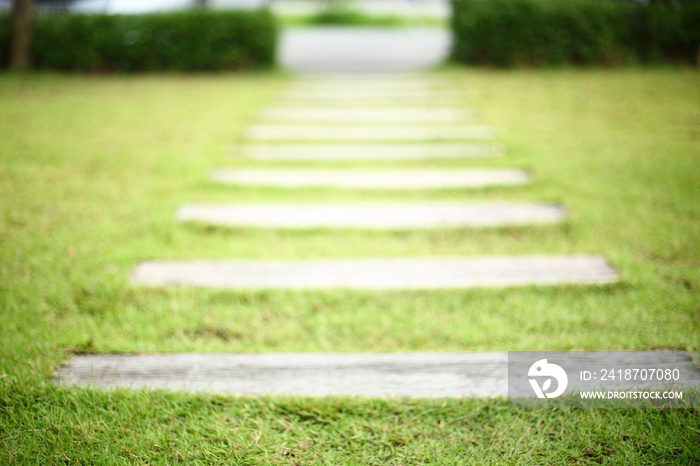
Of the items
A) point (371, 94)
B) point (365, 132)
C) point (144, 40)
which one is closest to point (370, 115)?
point (365, 132)

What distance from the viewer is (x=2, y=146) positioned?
4.77 meters

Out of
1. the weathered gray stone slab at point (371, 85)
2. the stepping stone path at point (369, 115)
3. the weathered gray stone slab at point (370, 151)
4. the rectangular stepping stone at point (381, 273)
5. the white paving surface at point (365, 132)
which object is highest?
the weathered gray stone slab at point (371, 85)

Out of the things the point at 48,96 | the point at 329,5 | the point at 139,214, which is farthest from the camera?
the point at 329,5

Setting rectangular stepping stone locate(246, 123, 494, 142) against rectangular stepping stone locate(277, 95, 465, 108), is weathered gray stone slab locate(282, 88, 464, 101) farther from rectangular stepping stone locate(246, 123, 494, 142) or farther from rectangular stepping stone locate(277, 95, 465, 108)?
rectangular stepping stone locate(246, 123, 494, 142)

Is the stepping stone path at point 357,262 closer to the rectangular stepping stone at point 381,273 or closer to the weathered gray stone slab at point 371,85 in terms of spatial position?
the rectangular stepping stone at point 381,273

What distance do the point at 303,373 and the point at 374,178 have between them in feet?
7.88

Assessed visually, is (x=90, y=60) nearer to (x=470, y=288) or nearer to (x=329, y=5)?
(x=470, y=288)

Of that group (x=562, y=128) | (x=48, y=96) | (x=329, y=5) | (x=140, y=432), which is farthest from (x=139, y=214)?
(x=329, y=5)

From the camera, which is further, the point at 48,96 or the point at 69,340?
the point at 48,96

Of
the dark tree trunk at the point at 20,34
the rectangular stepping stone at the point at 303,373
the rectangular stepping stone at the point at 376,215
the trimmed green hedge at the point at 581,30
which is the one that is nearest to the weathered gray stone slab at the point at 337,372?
the rectangular stepping stone at the point at 303,373

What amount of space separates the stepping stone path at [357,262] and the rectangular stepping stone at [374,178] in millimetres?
16

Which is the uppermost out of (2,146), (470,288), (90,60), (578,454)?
(90,60)

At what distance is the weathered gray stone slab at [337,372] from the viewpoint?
189cm

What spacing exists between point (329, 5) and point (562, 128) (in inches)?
663
